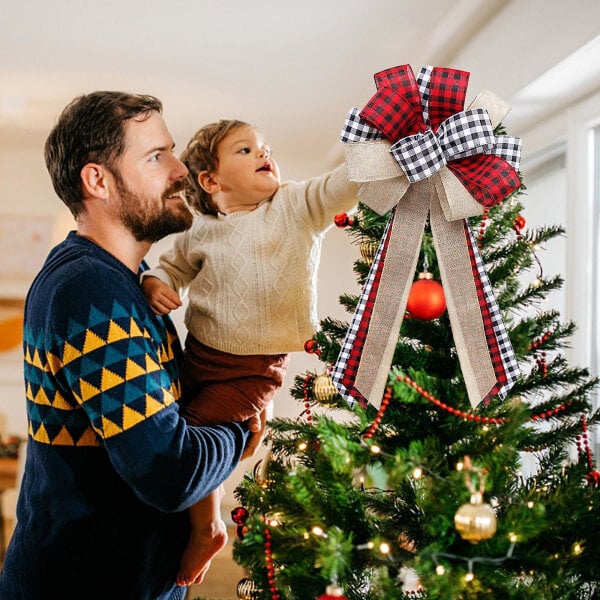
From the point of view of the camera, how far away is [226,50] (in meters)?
3.02

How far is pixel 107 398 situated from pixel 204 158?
2.07ft

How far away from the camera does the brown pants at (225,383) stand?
1259mm

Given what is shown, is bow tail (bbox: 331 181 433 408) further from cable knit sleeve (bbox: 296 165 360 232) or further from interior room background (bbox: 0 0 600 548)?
interior room background (bbox: 0 0 600 548)

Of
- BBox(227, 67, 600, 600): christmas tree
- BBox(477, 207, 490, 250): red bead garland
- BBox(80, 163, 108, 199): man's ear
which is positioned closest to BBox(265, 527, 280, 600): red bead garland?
BBox(227, 67, 600, 600): christmas tree

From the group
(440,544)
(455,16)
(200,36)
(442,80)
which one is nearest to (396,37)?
(455,16)

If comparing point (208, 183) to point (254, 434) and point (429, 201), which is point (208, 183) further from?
point (429, 201)

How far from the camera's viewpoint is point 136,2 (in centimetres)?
253

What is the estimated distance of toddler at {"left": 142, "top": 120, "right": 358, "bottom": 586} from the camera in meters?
1.25

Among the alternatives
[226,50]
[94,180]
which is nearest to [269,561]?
[94,180]

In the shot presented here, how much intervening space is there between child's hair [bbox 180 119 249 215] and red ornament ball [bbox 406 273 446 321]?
64 cm

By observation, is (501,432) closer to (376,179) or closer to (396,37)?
(376,179)

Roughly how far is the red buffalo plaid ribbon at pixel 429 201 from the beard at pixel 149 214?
17.1 inches

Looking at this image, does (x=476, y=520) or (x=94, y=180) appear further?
(x=94, y=180)

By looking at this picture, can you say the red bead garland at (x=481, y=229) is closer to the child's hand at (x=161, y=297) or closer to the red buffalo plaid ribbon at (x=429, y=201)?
the red buffalo plaid ribbon at (x=429, y=201)
